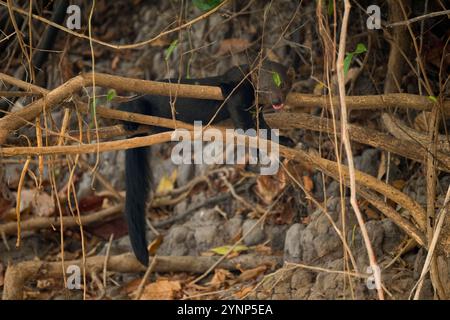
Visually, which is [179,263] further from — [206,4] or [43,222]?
[206,4]

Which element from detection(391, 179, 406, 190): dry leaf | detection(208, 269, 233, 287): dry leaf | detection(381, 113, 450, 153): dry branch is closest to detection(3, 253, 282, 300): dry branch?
detection(208, 269, 233, 287): dry leaf

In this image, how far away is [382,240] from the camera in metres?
4.63

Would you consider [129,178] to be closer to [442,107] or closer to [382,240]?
[382,240]

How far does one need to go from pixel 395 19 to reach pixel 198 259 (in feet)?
7.36

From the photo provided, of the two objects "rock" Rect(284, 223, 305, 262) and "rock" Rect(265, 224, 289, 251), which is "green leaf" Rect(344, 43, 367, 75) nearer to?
"rock" Rect(284, 223, 305, 262)

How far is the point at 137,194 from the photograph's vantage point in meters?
5.10

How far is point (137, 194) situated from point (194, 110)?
2.37ft

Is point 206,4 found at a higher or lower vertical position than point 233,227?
higher

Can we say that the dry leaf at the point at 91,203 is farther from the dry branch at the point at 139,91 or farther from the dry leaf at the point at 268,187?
the dry branch at the point at 139,91

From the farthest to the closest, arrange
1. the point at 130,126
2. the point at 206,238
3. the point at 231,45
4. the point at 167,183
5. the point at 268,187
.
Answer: the point at 167,183
the point at 231,45
the point at 268,187
the point at 206,238
the point at 130,126

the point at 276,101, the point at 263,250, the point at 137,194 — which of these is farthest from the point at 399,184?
the point at 137,194

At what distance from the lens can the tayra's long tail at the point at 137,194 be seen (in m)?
4.89

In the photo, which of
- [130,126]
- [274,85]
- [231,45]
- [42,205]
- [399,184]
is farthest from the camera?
[231,45]

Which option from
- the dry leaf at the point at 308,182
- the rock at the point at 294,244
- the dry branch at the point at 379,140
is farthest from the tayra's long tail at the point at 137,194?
the dry branch at the point at 379,140
